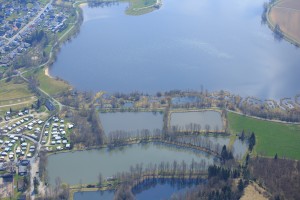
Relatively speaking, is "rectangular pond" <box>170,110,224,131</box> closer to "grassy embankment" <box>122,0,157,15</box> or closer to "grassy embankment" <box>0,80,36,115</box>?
"grassy embankment" <box>0,80,36,115</box>

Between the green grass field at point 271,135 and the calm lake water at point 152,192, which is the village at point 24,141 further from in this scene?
the green grass field at point 271,135

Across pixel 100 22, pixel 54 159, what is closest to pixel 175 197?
pixel 54 159

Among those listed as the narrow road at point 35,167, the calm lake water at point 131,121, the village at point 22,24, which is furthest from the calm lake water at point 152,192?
the village at point 22,24

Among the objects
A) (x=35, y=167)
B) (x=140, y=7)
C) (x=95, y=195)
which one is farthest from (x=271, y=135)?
(x=140, y=7)

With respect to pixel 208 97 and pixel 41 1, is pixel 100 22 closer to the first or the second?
pixel 41 1

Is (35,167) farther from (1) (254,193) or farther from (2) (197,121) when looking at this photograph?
(1) (254,193)

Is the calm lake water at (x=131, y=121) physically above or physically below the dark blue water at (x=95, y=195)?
above
